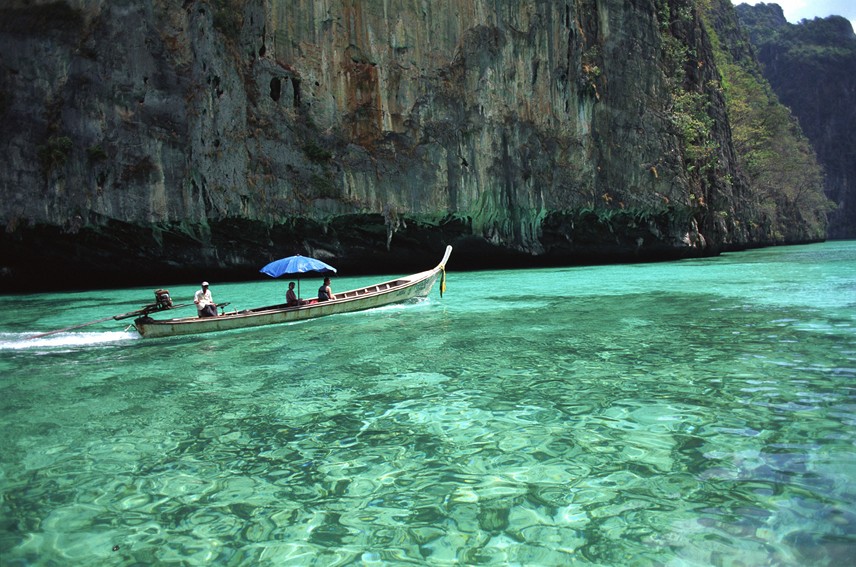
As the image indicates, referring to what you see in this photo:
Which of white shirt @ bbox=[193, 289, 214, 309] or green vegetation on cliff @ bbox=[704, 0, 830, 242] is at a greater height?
green vegetation on cliff @ bbox=[704, 0, 830, 242]

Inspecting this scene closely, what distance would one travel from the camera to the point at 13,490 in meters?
4.72

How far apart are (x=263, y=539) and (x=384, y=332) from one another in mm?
7968

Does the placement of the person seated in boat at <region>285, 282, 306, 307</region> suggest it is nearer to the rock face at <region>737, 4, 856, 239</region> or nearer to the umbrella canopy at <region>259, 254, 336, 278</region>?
the umbrella canopy at <region>259, 254, 336, 278</region>

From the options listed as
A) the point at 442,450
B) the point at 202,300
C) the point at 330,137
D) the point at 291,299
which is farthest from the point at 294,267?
the point at 330,137

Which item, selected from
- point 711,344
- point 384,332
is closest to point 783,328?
point 711,344

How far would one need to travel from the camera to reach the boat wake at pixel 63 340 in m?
11.2

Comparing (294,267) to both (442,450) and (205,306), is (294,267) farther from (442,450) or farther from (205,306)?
(442,450)

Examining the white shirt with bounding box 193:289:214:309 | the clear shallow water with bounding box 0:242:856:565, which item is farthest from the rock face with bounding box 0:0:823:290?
the clear shallow water with bounding box 0:242:856:565

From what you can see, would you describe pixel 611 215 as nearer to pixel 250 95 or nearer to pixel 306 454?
pixel 250 95

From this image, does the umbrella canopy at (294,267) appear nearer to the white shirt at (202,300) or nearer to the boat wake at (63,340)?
the white shirt at (202,300)

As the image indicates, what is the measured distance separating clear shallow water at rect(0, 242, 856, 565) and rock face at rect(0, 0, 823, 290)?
53.1 ft

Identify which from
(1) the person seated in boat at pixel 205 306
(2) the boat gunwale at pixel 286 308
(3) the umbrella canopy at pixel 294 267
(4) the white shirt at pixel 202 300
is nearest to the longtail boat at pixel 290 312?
(2) the boat gunwale at pixel 286 308

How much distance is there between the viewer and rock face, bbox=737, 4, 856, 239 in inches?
3401

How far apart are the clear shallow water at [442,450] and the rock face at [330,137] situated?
16.2 metres
